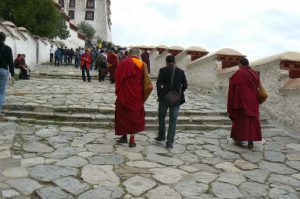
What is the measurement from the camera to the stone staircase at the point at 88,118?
25.2 ft

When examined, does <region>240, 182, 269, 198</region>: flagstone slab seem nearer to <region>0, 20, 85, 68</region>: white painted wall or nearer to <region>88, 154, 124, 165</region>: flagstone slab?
<region>88, 154, 124, 165</region>: flagstone slab

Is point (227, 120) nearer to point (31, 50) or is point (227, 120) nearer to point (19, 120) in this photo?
point (19, 120)

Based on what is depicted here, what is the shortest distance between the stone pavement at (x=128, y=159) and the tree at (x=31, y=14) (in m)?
16.8

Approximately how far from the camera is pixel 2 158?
17.0ft

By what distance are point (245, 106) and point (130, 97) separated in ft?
6.77

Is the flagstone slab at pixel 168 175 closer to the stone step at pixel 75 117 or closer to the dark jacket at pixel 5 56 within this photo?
the stone step at pixel 75 117

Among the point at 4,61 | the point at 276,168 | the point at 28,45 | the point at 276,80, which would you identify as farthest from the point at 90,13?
the point at 276,168

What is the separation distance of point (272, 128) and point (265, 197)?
4.24m

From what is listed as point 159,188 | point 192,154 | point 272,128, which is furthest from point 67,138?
point 272,128

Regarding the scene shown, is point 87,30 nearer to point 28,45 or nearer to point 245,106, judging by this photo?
point 28,45

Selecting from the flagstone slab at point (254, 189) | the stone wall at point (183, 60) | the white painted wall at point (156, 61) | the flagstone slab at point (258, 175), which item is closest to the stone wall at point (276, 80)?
the stone wall at point (183, 60)

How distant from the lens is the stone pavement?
4469mm

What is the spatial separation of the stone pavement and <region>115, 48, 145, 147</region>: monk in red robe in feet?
1.22

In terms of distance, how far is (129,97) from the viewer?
20.1 feet
